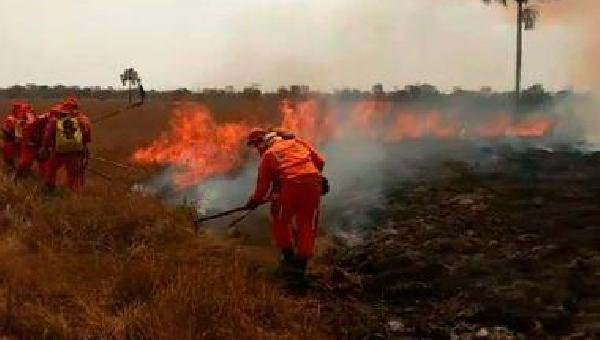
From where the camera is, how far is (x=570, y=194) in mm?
16078

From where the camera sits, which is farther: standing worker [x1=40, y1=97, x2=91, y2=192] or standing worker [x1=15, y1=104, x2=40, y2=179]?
standing worker [x1=15, y1=104, x2=40, y2=179]

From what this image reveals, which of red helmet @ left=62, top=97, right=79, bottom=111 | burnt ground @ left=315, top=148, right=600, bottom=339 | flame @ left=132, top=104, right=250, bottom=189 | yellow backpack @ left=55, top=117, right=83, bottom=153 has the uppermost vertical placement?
red helmet @ left=62, top=97, right=79, bottom=111

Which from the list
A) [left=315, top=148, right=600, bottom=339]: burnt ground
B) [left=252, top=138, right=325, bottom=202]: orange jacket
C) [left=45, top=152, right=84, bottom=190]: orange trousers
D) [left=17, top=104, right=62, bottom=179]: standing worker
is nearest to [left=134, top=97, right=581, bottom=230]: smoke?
[left=315, top=148, right=600, bottom=339]: burnt ground

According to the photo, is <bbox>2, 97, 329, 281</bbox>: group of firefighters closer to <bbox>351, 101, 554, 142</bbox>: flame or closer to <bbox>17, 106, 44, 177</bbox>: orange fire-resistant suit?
<bbox>17, 106, 44, 177</bbox>: orange fire-resistant suit

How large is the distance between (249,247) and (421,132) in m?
32.0

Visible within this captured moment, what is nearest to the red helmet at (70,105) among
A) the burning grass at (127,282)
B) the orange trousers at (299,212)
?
the burning grass at (127,282)

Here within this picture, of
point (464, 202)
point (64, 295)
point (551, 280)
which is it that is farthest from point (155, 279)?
point (464, 202)

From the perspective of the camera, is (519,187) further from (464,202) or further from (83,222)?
(83,222)

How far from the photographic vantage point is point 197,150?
20.6 meters

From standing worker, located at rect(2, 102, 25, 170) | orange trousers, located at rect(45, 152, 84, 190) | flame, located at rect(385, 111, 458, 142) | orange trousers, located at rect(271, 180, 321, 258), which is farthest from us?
flame, located at rect(385, 111, 458, 142)

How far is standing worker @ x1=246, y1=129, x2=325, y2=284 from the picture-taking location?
850 cm

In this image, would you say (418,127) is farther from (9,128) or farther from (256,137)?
(256,137)

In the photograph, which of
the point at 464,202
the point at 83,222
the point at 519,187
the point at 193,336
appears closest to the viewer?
the point at 193,336

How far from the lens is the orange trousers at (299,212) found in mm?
8477
